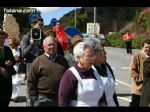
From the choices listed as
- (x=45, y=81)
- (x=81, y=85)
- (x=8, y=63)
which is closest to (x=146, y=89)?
(x=81, y=85)

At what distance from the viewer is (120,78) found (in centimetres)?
1612

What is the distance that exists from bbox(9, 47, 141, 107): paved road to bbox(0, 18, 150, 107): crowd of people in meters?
2.23

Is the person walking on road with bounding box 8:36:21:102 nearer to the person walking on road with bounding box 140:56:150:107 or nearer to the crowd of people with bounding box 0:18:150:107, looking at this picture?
the crowd of people with bounding box 0:18:150:107

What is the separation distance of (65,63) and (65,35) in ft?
9.05

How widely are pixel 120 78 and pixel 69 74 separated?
1151cm

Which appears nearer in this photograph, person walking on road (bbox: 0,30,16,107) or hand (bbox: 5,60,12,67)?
person walking on road (bbox: 0,30,16,107)

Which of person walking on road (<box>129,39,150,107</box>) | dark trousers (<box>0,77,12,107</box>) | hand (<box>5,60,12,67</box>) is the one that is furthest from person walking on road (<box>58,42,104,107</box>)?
person walking on road (<box>129,39,150,107</box>)

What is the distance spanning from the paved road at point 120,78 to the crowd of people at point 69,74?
7.32 feet

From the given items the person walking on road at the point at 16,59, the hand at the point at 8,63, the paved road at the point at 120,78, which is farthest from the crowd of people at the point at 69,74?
the person walking on road at the point at 16,59

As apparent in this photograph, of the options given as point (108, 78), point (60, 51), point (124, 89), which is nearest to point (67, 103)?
point (108, 78)

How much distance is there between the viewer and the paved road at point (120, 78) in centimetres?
1060

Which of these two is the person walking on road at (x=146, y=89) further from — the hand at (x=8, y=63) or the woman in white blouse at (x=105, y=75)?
the hand at (x=8, y=63)

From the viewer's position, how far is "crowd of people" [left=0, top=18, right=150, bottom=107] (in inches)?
185

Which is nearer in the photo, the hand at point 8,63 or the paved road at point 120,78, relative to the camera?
the hand at point 8,63
